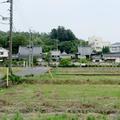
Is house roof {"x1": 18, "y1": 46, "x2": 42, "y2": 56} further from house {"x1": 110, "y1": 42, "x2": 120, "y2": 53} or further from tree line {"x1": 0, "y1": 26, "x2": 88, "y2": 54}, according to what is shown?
house {"x1": 110, "y1": 42, "x2": 120, "y2": 53}

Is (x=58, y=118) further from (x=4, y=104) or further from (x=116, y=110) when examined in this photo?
(x=4, y=104)

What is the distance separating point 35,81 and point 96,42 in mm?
149279

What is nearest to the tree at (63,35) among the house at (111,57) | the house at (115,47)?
the house at (111,57)

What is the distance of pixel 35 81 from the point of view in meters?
31.1

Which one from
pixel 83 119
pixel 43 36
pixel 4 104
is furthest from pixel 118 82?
pixel 43 36

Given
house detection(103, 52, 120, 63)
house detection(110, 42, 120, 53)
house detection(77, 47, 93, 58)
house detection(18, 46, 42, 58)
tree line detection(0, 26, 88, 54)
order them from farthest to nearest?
house detection(110, 42, 120, 53) → tree line detection(0, 26, 88, 54) → house detection(103, 52, 120, 63) → house detection(77, 47, 93, 58) → house detection(18, 46, 42, 58)

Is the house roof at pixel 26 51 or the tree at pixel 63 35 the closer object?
the house roof at pixel 26 51

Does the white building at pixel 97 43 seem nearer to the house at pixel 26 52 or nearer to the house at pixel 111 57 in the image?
the house at pixel 111 57

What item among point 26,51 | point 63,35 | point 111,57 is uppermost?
point 63,35

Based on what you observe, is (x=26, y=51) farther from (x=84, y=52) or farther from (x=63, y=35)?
(x=63, y=35)

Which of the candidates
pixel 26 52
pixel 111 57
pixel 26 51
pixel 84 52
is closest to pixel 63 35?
pixel 84 52

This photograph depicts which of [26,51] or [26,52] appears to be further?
[26,52]

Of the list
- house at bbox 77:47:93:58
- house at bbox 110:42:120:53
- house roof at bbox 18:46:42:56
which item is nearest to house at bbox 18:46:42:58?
house roof at bbox 18:46:42:56

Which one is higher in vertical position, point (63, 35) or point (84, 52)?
point (63, 35)
